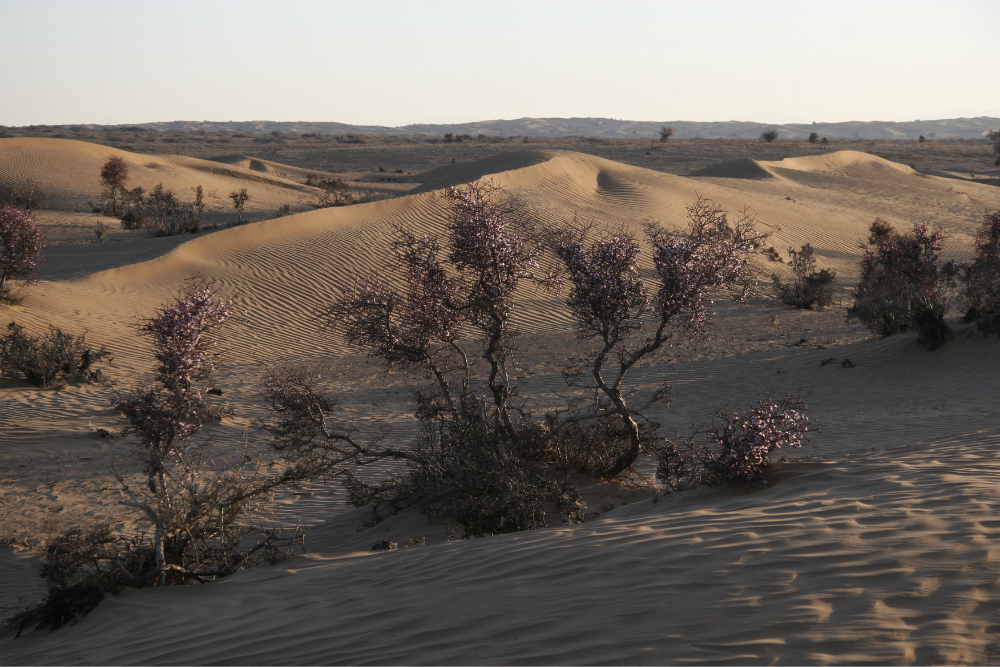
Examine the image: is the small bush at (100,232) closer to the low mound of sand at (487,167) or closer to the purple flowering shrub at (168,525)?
the low mound of sand at (487,167)

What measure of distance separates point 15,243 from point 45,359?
5.85 metres

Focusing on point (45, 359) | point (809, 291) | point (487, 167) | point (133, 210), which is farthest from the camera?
point (487, 167)

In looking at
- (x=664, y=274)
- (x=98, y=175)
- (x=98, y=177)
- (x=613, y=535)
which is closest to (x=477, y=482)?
(x=613, y=535)

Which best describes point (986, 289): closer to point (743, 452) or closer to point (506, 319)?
point (743, 452)

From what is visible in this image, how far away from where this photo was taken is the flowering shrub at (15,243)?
16.5m

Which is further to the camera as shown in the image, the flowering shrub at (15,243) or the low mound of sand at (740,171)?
the low mound of sand at (740,171)

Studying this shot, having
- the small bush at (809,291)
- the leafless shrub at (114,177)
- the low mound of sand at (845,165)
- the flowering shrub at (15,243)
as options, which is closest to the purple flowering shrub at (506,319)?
the flowering shrub at (15,243)

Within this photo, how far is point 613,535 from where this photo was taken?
4.70 m

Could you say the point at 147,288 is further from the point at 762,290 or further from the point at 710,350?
the point at 762,290

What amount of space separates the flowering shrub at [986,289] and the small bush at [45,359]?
1482cm

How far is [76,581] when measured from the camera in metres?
5.03

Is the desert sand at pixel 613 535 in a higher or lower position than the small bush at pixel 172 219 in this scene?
lower

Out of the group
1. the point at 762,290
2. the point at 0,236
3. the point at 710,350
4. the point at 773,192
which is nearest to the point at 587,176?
the point at 773,192

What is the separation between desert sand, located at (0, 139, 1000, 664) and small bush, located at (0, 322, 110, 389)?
0.32m
